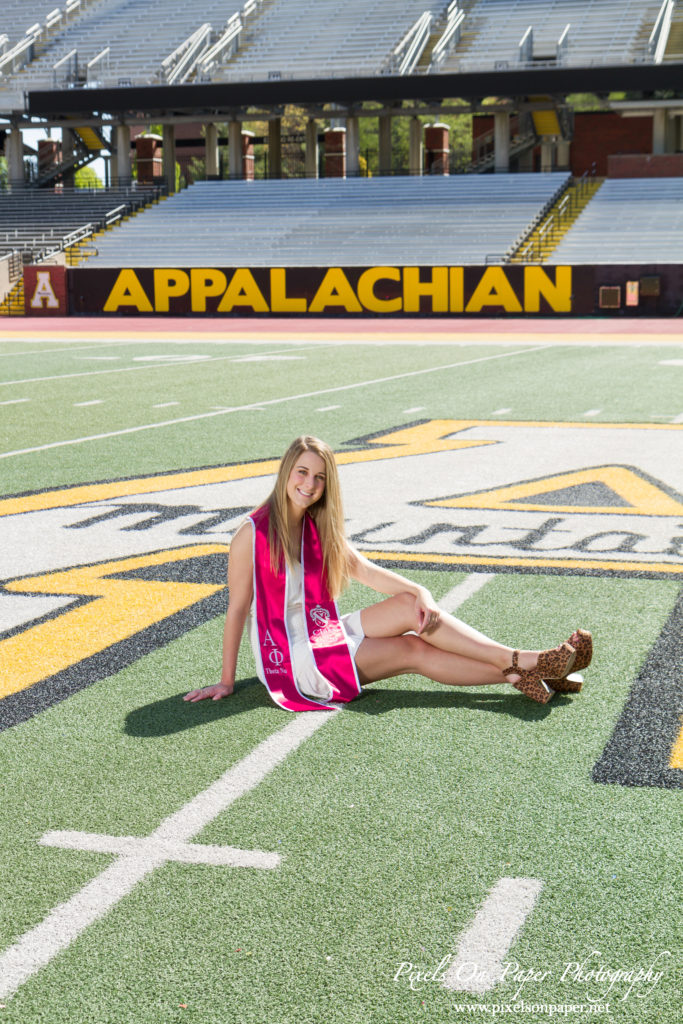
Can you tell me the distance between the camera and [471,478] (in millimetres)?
9742

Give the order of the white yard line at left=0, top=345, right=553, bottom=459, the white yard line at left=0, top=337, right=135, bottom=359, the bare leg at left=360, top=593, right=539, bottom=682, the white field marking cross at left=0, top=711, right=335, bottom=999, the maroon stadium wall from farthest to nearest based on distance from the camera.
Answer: the maroon stadium wall
the white yard line at left=0, top=337, right=135, bottom=359
the white yard line at left=0, top=345, right=553, bottom=459
the bare leg at left=360, top=593, right=539, bottom=682
the white field marking cross at left=0, top=711, right=335, bottom=999

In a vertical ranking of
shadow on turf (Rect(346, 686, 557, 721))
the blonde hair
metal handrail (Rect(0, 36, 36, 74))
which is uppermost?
metal handrail (Rect(0, 36, 36, 74))

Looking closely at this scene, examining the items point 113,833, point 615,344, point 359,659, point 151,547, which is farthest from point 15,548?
point 615,344

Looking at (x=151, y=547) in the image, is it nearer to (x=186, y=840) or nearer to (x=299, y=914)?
(x=186, y=840)

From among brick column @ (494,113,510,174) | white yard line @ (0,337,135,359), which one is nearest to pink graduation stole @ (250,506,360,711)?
white yard line @ (0,337,135,359)

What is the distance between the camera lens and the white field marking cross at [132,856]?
2.95 metres

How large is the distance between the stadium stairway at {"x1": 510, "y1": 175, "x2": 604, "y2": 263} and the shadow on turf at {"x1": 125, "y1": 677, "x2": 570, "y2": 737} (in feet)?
114

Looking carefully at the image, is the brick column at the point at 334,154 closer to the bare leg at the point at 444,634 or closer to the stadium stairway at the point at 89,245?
the stadium stairway at the point at 89,245

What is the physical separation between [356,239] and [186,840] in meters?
39.7

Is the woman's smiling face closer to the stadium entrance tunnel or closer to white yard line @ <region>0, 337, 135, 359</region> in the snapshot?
white yard line @ <region>0, 337, 135, 359</region>

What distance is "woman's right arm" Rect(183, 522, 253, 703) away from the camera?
4.64m

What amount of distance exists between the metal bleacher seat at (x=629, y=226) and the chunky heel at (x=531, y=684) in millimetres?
34355

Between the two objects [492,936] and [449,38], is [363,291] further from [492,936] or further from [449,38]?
[492,936]

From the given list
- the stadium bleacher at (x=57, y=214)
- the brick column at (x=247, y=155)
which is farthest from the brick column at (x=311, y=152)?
the stadium bleacher at (x=57, y=214)
